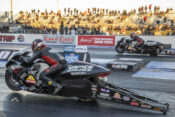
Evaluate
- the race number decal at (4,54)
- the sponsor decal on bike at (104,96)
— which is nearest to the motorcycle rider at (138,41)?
the race number decal at (4,54)

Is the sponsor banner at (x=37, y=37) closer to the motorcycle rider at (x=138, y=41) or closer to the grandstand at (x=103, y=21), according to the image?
the grandstand at (x=103, y=21)

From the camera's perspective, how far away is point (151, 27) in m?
25.8

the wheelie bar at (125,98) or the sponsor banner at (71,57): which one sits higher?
the sponsor banner at (71,57)

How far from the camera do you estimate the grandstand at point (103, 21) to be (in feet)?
87.6

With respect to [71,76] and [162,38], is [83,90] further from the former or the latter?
[162,38]

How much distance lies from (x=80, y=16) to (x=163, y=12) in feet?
35.8

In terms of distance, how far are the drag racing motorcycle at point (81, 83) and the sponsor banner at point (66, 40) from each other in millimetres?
20863

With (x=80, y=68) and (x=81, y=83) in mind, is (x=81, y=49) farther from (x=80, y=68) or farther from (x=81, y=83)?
(x=81, y=83)

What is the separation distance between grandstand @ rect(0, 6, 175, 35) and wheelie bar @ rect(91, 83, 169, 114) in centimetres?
1985

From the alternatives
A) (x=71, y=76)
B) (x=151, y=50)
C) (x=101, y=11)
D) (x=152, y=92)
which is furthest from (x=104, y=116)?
(x=101, y=11)

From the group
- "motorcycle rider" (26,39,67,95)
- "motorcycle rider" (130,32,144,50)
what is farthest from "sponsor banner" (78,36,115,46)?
"motorcycle rider" (26,39,67,95)

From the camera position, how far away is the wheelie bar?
5945 millimetres

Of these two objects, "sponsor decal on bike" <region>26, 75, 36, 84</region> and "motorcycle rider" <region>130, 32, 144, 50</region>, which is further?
"motorcycle rider" <region>130, 32, 144, 50</region>

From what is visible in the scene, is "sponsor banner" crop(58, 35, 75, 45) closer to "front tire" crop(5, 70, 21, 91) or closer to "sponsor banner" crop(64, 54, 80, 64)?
"sponsor banner" crop(64, 54, 80, 64)
